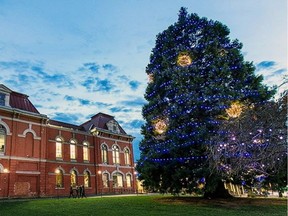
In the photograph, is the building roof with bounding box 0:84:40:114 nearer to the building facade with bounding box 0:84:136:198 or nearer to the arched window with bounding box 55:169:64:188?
the building facade with bounding box 0:84:136:198

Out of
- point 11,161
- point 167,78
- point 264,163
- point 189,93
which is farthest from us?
point 11,161

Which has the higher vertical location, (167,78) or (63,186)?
(167,78)

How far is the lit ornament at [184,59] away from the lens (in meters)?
15.3

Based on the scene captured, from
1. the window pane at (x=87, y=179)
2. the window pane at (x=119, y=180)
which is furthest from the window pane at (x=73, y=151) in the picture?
the window pane at (x=119, y=180)

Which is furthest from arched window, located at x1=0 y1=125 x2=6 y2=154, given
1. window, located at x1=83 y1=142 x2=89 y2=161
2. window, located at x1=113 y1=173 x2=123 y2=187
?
window, located at x1=113 y1=173 x2=123 y2=187

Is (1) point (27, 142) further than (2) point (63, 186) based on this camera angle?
No

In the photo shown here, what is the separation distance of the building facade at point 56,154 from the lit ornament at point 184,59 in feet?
52.8

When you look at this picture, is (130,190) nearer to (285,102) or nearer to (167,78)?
(167,78)

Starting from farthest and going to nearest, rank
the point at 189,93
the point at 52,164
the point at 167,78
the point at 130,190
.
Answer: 1. the point at 130,190
2. the point at 52,164
3. the point at 167,78
4. the point at 189,93

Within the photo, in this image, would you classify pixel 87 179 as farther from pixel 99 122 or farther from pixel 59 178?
pixel 99 122

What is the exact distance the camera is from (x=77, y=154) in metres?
29.9

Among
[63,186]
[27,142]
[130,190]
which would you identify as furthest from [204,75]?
[130,190]

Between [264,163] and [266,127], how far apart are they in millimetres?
1298

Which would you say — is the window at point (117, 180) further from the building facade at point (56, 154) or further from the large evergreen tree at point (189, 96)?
the large evergreen tree at point (189, 96)
